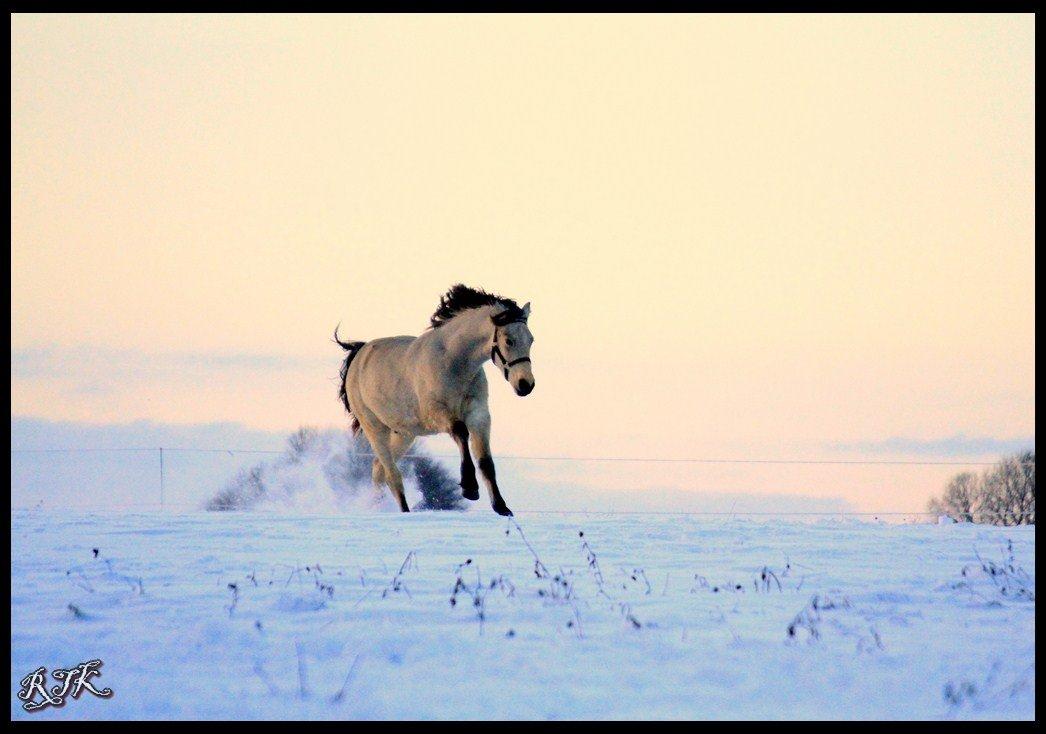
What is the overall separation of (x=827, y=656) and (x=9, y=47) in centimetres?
674

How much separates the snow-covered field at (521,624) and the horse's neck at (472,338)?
376cm

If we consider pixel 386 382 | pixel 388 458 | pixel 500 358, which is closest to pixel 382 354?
pixel 386 382

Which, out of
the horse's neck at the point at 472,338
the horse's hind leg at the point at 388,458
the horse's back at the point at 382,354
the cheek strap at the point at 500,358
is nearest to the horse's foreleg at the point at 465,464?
the horse's neck at the point at 472,338

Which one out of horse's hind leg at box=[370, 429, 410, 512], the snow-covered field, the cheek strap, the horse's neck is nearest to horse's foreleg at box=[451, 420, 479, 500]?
the horse's neck

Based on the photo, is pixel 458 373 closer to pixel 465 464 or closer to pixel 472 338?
pixel 472 338

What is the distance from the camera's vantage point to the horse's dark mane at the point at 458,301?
44.2 ft

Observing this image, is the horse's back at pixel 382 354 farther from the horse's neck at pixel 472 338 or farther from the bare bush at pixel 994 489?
the bare bush at pixel 994 489

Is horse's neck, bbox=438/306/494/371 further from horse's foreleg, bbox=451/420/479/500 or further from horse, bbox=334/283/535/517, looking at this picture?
horse's foreleg, bbox=451/420/479/500

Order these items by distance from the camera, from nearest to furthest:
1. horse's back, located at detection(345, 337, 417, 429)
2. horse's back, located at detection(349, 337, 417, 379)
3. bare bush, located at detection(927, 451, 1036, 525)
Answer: horse's back, located at detection(345, 337, 417, 429) < horse's back, located at detection(349, 337, 417, 379) < bare bush, located at detection(927, 451, 1036, 525)

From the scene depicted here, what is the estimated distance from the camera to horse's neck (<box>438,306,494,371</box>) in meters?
13.0

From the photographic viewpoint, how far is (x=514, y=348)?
12.6m

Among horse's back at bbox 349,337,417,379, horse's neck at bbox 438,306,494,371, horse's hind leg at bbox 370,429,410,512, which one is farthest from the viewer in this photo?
horse's hind leg at bbox 370,429,410,512
